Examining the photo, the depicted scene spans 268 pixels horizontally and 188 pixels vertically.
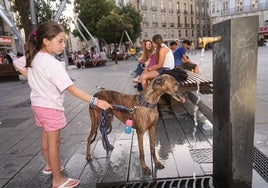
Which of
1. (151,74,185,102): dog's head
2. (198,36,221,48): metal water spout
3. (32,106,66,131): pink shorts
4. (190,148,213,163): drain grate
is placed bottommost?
(190,148,213,163): drain grate

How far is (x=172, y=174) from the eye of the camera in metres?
3.19

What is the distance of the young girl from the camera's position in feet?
8.71

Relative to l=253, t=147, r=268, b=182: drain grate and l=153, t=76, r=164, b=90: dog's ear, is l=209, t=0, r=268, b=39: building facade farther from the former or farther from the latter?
l=153, t=76, r=164, b=90: dog's ear

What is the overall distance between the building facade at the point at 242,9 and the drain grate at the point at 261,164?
58.2 m

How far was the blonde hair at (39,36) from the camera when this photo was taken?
2713 millimetres

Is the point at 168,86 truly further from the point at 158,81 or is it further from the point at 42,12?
the point at 42,12

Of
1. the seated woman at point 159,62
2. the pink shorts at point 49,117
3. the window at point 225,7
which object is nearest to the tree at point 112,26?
the seated woman at point 159,62

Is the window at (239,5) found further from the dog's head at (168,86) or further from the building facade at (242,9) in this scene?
the dog's head at (168,86)

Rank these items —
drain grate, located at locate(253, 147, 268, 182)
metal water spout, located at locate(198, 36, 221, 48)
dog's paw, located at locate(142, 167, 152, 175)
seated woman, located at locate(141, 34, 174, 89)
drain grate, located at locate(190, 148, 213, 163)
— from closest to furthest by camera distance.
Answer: metal water spout, located at locate(198, 36, 221, 48) < drain grate, located at locate(253, 147, 268, 182) < dog's paw, located at locate(142, 167, 152, 175) < drain grate, located at locate(190, 148, 213, 163) < seated woman, located at locate(141, 34, 174, 89)

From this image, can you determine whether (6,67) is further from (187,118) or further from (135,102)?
(135,102)

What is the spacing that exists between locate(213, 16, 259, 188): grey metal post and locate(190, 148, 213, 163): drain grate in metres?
0.78

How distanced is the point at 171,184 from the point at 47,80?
5.63 feet

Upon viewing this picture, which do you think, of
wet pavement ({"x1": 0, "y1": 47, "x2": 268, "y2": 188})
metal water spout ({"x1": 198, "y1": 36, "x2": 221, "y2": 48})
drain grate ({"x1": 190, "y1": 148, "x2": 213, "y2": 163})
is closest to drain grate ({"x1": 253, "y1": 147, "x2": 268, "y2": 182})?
wet pavement ({"x1": 0, "y1": 47, "x2": 268, "y2": 188})

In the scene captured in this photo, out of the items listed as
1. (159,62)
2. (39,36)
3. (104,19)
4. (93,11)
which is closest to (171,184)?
(39,36)
